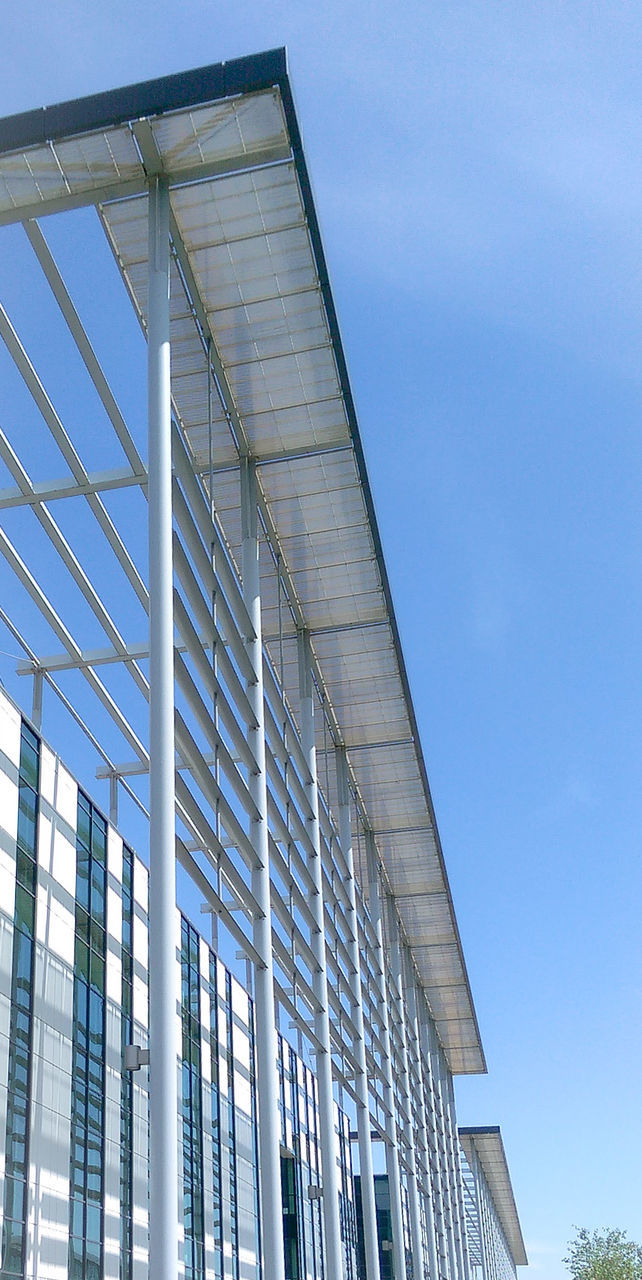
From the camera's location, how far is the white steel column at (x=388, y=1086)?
33469 millimetres

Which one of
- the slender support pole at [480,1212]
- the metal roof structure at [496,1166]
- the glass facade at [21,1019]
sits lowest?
the glass facade at [21,1019]

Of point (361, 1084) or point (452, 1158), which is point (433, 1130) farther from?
point (361, 1084)

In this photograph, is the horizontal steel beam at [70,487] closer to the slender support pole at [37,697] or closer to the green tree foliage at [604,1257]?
the slender support pole at [37,697]

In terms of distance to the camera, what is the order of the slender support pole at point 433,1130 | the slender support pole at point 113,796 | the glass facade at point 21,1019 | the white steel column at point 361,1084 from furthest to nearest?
the slender support pole at point 433,1130, the white steel column at point 361,1084, the slender support pole at point 113,796, the glass facade at point 21,1019

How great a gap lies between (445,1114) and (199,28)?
155 ft

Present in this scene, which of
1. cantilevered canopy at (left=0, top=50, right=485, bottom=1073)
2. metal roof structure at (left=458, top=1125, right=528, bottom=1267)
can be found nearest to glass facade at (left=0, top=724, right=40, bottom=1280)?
cantilevered canopy at (left=0, top=50, right=485, bottom=1073)

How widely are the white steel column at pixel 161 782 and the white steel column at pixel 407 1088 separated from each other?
86.6 feet

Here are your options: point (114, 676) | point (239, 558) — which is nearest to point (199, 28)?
point (239, 558)

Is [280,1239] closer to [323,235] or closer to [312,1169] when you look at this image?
[323,235]

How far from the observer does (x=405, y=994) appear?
4316 centimetres

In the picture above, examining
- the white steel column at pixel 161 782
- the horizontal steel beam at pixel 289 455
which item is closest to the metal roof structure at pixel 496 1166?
the horizontal steel beam at pixel 289 455

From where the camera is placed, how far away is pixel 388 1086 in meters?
33.8

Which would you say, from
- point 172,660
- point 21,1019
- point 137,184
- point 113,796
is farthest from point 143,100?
point 113,796

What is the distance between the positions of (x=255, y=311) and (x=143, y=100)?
405 centimetres
